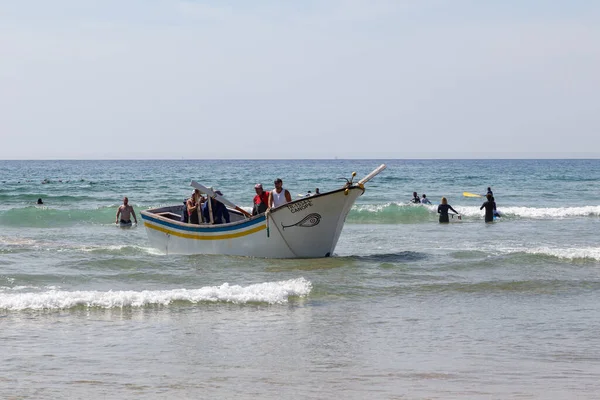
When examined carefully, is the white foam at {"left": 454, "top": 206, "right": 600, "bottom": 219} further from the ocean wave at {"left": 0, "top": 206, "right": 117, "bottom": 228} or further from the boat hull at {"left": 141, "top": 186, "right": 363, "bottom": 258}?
the boat hull at {"left": 141, "top": 186, "right": 363, "bottom": 258}

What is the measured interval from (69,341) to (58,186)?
163ft

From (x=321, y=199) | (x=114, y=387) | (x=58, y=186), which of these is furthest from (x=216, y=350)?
(x=58, y=186)

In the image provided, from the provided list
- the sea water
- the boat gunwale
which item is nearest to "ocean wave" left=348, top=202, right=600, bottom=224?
the sea water

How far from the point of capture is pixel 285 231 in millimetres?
15570

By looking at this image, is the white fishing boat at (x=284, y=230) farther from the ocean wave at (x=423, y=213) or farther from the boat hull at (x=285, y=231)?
the ocean wave at (x=423, y=213)

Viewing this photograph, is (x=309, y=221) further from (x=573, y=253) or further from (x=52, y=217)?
(x=52, y=217)

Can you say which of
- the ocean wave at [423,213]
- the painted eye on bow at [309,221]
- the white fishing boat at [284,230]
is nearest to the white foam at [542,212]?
the ocean wave at [423,213]

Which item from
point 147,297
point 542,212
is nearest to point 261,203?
point 147,297

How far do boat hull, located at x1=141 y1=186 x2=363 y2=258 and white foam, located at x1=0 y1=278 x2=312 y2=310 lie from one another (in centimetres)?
311

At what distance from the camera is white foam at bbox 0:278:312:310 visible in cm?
1123

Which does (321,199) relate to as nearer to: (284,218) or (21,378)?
(284,218)

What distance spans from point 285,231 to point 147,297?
4.50 m

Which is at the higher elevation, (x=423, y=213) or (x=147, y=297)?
(x=147, y=297)

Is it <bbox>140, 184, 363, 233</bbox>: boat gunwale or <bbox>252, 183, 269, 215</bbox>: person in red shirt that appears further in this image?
<bbox>252, 183, 269, 215</bbox>: person in red shirt
